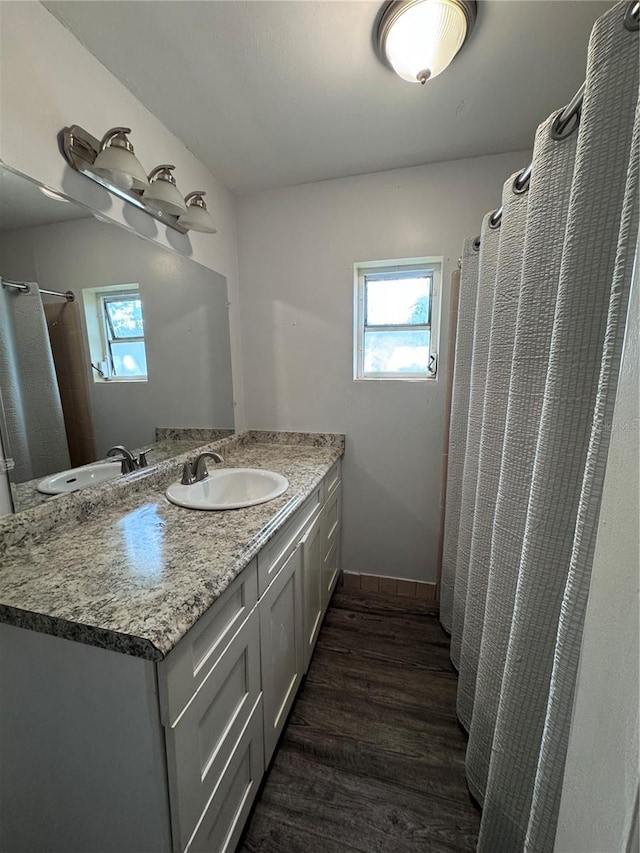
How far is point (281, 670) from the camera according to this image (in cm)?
111

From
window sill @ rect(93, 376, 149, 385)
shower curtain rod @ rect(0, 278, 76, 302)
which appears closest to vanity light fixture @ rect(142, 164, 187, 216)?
shower curtain rod @ rect(0, 278, 76, 302)

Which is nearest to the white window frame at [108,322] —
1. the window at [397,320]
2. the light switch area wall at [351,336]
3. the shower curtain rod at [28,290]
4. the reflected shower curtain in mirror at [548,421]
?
the shower curtain rod at [28,290]

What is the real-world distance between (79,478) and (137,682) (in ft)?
2.43

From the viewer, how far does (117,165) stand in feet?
3.19

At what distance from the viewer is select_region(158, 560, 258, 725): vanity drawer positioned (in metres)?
0.59

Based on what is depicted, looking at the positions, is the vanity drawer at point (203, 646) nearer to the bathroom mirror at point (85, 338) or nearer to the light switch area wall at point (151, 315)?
the bathroom mirror at point (85, 338)

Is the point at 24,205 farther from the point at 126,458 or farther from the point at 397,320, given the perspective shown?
the point at 397,320

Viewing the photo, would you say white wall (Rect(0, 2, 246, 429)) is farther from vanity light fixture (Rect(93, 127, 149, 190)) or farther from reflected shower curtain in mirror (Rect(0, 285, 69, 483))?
reflected shower curtain in mirror (Rect(0, 285, 69, 483))

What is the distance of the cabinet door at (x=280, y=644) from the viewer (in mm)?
991

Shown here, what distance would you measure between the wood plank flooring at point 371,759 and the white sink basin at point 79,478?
45.3 inches

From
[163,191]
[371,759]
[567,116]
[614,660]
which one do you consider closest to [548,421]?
[614,660]

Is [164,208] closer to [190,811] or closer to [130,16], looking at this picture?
[130,16]

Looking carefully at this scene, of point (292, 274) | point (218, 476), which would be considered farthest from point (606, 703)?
point (292, 274)

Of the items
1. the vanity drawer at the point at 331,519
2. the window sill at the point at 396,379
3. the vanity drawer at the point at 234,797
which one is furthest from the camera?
the window sill at the point at 396,379
